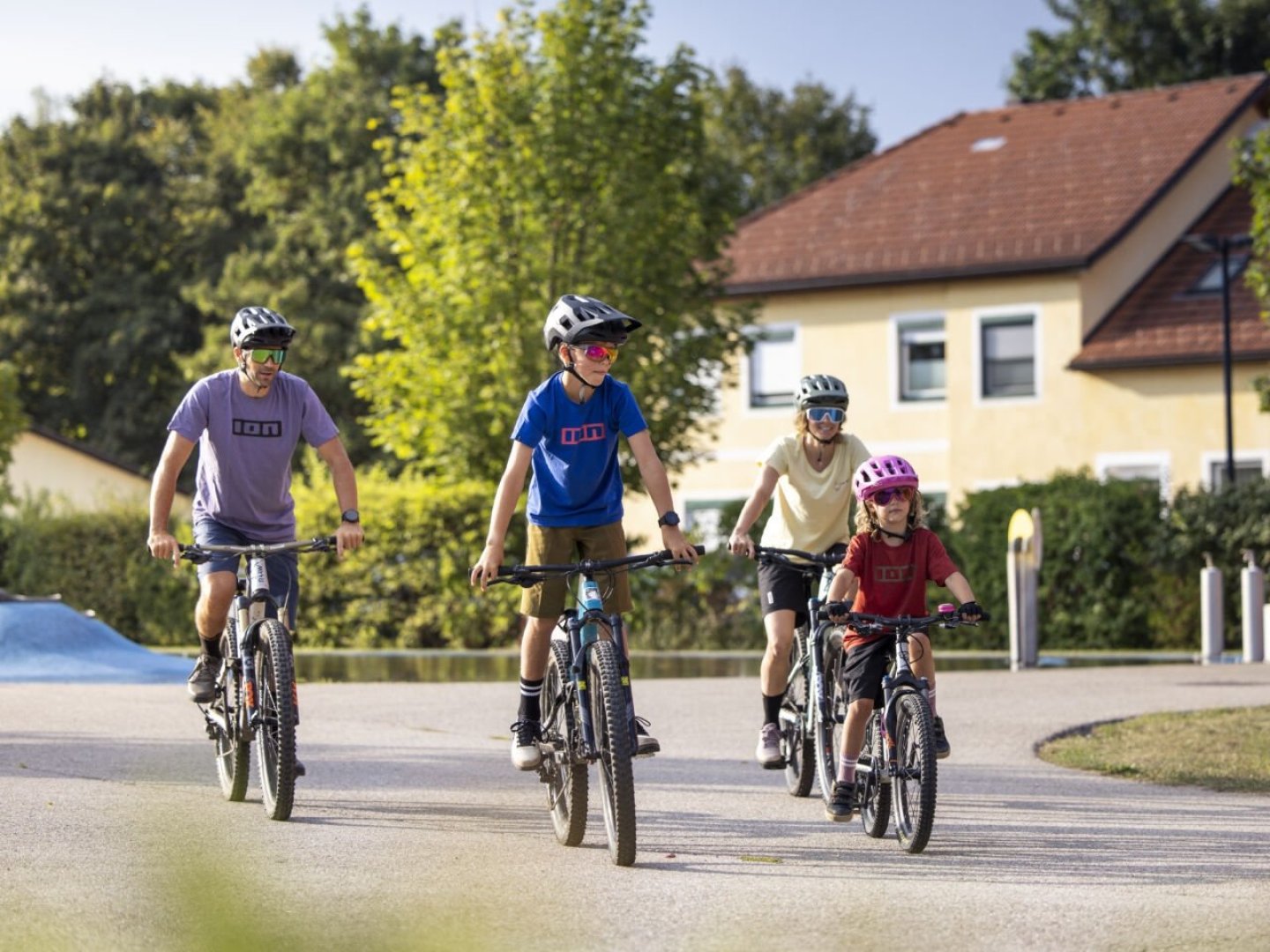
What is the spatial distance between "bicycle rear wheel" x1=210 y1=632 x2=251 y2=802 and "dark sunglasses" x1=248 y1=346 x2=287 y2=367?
3.69ft

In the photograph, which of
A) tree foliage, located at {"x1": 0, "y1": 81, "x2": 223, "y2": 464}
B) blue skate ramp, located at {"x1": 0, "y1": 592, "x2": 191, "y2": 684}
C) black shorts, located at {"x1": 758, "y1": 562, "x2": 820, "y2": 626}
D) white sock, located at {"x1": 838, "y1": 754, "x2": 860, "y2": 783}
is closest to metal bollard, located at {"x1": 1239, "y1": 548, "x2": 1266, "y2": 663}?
blue skate ramp, located at {"x1": 0, "y1": 592, "x2": 191, "y2": 684}

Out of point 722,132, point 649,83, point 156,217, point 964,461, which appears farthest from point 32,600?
point 722,132

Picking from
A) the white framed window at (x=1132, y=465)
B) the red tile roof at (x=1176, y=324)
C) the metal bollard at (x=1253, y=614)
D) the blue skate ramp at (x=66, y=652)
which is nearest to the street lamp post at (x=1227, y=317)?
the red tile roof at (x=1176, y=324)

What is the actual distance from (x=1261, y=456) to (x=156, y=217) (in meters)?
30.5

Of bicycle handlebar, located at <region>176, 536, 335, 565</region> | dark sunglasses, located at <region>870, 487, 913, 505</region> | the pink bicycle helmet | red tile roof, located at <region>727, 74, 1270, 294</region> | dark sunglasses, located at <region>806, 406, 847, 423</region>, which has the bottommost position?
bicycle handlebar, located at <region>176, 536, 335, 565</region>

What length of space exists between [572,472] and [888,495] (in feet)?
3.78

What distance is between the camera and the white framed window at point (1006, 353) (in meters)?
35.9

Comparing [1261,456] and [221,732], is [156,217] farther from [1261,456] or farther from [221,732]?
[221,732]

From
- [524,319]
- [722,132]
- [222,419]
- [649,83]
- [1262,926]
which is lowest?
[1262,926]

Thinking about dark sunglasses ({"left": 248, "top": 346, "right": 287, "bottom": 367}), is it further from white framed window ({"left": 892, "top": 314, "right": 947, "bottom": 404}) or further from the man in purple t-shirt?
white framed window ({"left": 892, "top": 314, "right": 947, "bottom": 404})

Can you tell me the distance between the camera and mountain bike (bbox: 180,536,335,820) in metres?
7.89

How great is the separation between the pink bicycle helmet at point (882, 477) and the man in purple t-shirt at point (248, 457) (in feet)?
6.53

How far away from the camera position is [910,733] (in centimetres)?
737

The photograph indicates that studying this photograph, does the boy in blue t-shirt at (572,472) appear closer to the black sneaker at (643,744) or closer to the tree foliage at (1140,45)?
the black sneaker at (643,744)
